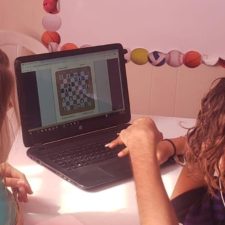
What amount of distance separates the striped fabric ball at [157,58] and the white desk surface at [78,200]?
3.03ft

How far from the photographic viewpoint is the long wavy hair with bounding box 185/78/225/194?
936 mm

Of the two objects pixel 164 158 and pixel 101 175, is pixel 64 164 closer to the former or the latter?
pixel 101 175

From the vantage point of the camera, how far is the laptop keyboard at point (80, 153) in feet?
3.92

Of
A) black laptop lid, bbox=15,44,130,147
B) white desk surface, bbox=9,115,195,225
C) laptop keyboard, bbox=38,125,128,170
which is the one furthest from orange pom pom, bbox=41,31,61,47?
A: white desk surface, bbox=9,115,195,225

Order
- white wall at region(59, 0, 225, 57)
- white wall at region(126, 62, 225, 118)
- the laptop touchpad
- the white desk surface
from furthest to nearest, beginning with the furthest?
white wall at region(126, 62, 225, 118) < white wall at region(59, 0, 225, 57) < the laptop touchpad < the white desk surface

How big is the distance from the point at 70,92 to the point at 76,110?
0.06 m

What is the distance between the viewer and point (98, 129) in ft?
4.65

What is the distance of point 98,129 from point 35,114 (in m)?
0.22

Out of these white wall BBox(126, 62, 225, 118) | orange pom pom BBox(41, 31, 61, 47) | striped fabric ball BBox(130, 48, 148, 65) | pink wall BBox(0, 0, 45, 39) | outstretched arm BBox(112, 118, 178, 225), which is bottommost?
white wall BBox(126, 62, 225, 118)

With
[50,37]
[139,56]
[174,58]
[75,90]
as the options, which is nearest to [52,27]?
[50,37]

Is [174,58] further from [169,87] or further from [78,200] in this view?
[78,200]

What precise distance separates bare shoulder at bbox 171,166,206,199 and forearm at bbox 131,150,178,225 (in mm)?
112

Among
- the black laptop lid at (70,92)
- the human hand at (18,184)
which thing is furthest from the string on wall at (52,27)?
the human hand at (18,184)

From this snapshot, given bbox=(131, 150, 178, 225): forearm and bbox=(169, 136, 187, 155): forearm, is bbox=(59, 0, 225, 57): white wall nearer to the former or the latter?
bbox=(169, 136, 187, 155): forearm
